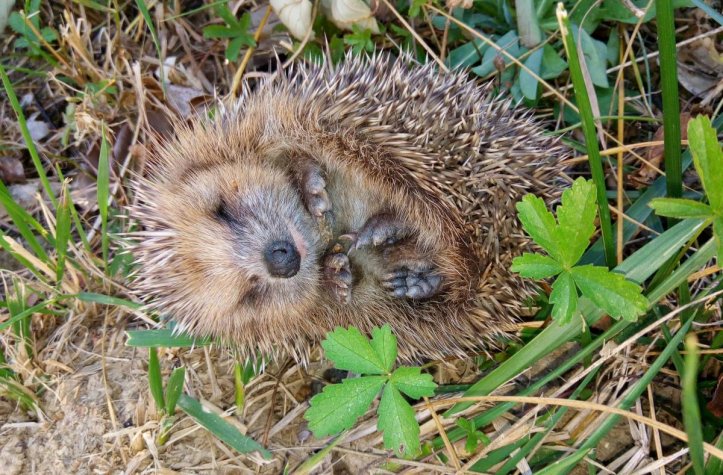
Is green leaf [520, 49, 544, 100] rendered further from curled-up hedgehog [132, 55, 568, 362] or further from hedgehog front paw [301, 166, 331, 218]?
hedgehog front paw [301, 166, 331, 218]

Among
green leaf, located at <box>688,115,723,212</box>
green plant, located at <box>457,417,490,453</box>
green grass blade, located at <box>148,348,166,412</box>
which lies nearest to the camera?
green leaf, located at <box>688,115,723,212</box>

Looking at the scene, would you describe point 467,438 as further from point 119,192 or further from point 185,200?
point 119,192

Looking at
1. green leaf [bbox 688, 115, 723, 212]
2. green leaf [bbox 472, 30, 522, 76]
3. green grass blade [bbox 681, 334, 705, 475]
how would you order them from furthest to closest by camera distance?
green leaf [bbox 472, 30, 522, 76]
green leaf [bbox 688, 115, 723, 212]
green grass blade [bbox 681, 334, 705, 475]

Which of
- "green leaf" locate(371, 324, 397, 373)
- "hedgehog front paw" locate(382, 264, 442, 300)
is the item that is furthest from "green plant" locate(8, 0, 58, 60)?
"green leaf" locate(371, 324, 397, 373)

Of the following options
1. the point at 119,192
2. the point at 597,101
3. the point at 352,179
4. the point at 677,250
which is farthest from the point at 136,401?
the point at 597,101

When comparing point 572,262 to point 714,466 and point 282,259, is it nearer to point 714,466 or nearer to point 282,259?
point 714,466

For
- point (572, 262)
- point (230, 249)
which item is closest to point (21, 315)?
point (230, 249)

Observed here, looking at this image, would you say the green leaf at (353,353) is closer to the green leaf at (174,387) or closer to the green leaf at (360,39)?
the green leaf at (174,387)
